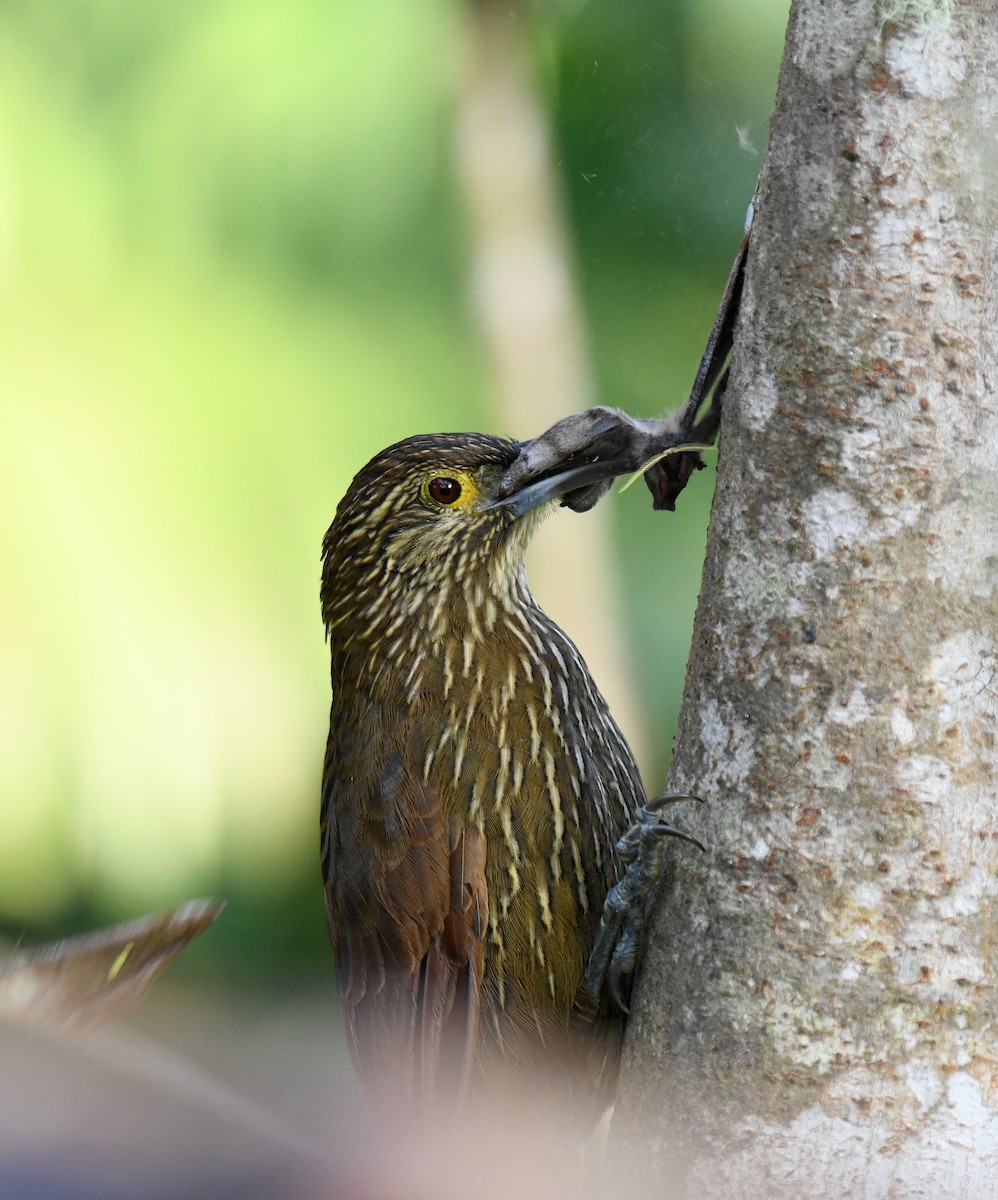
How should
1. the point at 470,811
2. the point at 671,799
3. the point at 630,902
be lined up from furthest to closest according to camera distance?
the point at 470,811 → the point at 630,902 → the point at 671,799

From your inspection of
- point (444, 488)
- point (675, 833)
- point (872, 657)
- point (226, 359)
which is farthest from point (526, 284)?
point (872, 657)

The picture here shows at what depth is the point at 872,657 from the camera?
1.64 meters

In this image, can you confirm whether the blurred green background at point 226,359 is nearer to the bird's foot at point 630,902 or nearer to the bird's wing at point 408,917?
the bird's wing at point 408,917

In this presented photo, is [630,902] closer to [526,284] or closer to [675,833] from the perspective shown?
[675,833]

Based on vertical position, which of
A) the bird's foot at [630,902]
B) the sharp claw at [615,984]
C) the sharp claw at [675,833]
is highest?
the sharp claw at [675,833]

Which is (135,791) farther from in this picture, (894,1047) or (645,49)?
(894,1047)

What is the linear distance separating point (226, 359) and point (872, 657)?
3.36 meters

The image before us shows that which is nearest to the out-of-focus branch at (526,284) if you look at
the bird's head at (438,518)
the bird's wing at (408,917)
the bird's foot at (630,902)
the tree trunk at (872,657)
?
the bird's head at (438,518)

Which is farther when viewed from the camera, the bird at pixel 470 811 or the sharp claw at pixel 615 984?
the bird at pixel 470 811

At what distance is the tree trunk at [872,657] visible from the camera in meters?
1.61

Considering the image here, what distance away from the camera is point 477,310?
4.81 m

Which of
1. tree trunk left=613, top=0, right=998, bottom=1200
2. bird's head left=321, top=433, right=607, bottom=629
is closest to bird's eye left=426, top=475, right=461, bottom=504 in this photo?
bird's head left=321, top=433, right=607, bottom=629

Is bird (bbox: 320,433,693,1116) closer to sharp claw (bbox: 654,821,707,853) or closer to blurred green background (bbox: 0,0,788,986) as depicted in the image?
sharp claw (bbox: 654,821,707,853)

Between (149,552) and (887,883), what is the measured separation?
351cm
